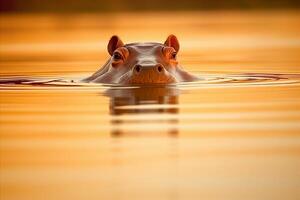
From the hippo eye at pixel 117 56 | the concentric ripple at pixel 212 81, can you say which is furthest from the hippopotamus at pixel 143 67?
the concentric ripple at pixel 212 81

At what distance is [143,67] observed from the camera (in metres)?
12.4

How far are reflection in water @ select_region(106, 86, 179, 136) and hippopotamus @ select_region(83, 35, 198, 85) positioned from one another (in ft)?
0.74

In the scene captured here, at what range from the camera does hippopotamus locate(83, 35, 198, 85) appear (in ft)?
41.0

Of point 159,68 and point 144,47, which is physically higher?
point 144,47

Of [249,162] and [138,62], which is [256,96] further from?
[249,162]

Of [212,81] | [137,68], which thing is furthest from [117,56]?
[212,81]

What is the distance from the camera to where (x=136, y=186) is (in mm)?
A: 6562

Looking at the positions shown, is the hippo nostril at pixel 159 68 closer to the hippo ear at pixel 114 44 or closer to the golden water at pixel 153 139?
the golden water at pixel 153 139

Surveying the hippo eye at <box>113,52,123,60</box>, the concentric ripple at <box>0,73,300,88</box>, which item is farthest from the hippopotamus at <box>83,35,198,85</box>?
the concentric ripple at <box>0,73,300,88</box>

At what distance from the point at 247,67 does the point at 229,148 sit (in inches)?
368

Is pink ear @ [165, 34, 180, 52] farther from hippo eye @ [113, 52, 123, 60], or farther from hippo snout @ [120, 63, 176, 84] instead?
hippo snout @ [120, 63, 176, 84]

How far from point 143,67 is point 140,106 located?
6.10ft

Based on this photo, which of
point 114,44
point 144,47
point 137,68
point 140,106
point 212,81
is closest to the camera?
point 140,106

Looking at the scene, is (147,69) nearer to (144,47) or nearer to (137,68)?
(137,68)
